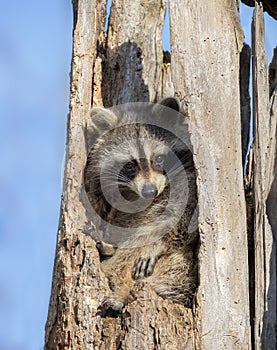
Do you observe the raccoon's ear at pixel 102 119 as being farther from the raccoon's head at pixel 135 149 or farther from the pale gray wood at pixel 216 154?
the pale gray wood at pixel 216 154

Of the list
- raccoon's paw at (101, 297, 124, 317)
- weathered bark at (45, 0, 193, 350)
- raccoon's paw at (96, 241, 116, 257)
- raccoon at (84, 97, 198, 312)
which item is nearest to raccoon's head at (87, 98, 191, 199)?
raccoon at (84, 97, 198, 312)

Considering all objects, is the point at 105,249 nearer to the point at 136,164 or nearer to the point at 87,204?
the point at 87,204

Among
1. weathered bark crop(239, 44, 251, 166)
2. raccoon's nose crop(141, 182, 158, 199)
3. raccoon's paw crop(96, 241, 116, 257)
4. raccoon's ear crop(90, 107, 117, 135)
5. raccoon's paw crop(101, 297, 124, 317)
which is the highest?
weathered bark crop(239, 44, 251, 166)

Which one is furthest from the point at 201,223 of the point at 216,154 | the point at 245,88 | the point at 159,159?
the point at 245,88

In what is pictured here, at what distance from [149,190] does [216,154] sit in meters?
0.59

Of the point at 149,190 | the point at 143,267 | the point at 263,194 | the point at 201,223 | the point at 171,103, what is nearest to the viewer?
the point at 201,223

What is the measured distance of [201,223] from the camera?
490 cm

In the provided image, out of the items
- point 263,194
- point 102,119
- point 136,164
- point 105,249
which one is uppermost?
point 102,119

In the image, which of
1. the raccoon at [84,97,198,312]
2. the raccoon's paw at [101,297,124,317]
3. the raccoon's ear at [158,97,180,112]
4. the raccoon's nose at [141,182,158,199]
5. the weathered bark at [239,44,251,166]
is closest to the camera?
the raccoon's paw at [101,297,124,317]

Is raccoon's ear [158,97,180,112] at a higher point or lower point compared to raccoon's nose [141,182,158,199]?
higher

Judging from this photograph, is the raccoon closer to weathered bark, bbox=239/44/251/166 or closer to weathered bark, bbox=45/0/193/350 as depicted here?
weathered bark, bbox=45/0/193/350

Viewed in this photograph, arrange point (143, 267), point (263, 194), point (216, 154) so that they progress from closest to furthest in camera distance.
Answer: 1. point (216, 154)
2. point (263, 194)
3. point (143, 267)

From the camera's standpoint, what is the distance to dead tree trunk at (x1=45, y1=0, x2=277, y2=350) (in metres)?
4.73

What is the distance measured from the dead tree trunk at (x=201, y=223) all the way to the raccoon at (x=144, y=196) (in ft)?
0.65
